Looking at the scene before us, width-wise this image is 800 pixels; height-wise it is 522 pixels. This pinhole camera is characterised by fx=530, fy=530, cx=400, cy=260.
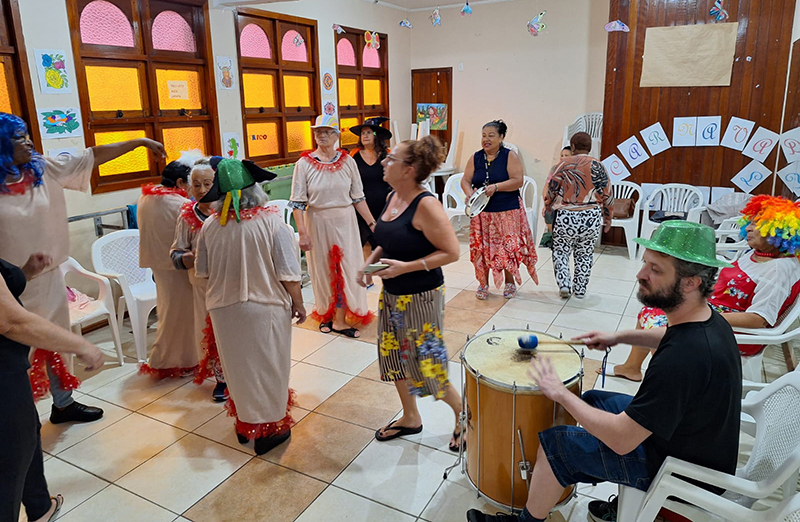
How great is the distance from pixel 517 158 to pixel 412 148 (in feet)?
7.40

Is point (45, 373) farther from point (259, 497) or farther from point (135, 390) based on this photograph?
point (259, 497)

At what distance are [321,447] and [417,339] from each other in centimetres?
78

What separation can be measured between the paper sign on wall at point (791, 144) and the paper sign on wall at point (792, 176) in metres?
0.07

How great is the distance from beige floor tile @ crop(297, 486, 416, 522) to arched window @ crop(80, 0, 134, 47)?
374cm

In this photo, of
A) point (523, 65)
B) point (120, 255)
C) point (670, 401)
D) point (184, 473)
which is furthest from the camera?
point (523, 65)

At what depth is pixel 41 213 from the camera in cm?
233

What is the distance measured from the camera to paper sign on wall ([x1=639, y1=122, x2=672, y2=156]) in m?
5.84

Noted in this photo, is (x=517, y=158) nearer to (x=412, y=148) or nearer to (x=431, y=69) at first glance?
(x=412, y=148)

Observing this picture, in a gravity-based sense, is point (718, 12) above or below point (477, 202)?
above

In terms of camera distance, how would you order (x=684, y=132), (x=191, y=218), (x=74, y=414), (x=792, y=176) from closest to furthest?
(x=191, y=218) < (x=74, y=414) < (x=792, y=176) < (x=684, y=132)

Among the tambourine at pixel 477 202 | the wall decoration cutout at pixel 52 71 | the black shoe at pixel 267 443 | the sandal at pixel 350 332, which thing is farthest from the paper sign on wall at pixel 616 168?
the wall decoration cutout at pixel 52 71

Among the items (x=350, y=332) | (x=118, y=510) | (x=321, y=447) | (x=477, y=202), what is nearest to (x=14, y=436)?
(x=118, y=510)

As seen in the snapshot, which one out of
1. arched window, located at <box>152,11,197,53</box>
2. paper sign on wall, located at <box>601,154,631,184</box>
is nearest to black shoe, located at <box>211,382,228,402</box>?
arched window, located at <box>152,11,197,53</box>

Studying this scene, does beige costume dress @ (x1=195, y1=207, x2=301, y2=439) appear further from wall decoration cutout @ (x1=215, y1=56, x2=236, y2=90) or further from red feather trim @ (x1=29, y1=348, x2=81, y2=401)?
wall decoration cutout @ (x1=215, y1=56, x2=236, y2=90)
